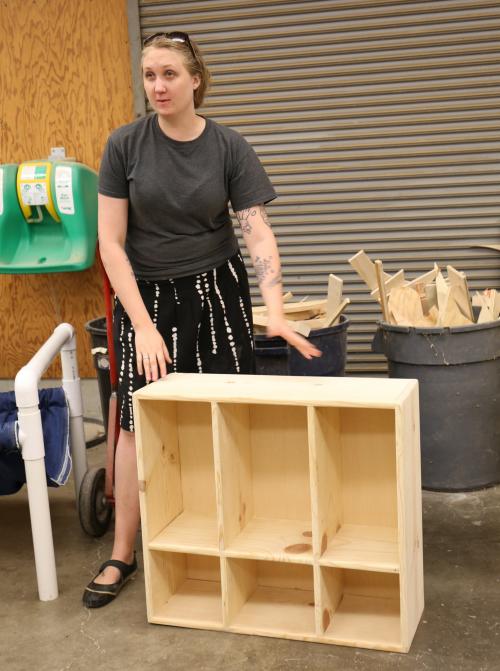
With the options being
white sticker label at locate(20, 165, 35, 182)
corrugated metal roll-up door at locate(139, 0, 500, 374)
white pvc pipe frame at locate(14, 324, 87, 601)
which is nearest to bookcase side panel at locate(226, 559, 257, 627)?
white pvc pipe frame at locate(14, 324, 87, 601)

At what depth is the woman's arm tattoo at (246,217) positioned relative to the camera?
10.2ft

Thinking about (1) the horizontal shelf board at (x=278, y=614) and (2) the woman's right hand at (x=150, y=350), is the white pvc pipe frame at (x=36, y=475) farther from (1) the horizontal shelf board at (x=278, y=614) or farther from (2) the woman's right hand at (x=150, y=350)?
(1) the horizontal shelf board at (x=278, y=614)

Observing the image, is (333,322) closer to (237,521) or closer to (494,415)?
(494,415)

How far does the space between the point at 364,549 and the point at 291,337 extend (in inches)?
28.8

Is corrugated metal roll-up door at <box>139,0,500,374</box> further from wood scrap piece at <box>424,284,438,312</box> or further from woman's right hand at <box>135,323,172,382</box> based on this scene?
woman's right hand at <box>135,323,172,382</box>

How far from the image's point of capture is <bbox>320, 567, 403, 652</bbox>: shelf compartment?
280 cm

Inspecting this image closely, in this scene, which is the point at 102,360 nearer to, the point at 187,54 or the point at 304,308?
the point at 304,308

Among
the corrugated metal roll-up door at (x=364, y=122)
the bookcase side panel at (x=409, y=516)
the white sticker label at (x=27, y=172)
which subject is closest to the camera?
the bookcase side panel at (x=409, y=516)

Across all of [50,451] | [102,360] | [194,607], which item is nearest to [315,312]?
[102,360]

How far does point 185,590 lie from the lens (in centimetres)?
320

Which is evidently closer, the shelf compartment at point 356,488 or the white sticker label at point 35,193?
the shelf compartment at point 356,488

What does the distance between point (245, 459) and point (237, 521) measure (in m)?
0.21

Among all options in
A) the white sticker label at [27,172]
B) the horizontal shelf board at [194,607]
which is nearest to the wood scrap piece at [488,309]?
the horizontal shelf board at [194,607]

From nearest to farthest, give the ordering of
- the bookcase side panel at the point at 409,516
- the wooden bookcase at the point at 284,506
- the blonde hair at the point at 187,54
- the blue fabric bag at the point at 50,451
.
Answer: the bookcase side panel at the point at 409,516
the wooden bookcase at the point at 284,506
the blonde hair at the point at 187,54
the blue fabric bag at the point at 50,451
